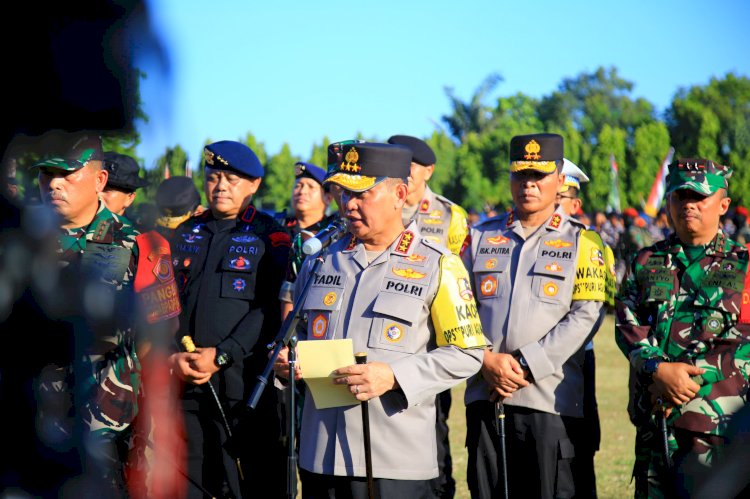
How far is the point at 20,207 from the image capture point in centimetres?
164

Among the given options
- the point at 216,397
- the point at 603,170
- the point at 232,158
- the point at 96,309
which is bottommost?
the point at 216,397

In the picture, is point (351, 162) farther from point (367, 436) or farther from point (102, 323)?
point (102, 323)

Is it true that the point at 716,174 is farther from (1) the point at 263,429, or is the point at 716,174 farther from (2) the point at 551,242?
(1) the point at 263,429

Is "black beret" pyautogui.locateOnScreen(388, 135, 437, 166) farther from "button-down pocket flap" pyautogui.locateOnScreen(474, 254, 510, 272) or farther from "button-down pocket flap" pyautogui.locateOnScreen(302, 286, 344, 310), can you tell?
"button-down pocket flap" pyautogui.locateOnScreen(302, 286, 344, 310)

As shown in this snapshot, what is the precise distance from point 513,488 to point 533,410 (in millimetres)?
433

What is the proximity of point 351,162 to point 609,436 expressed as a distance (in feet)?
19.2

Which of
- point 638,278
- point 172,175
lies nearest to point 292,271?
point 638,278

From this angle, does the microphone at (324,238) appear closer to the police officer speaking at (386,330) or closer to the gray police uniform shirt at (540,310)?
the police officer speaking at (386,330)

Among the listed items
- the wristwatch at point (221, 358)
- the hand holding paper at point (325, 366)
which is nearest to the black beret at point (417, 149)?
the wristwatch at point (221, 358)

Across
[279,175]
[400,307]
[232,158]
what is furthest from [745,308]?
[279,175]

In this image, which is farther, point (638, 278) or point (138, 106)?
point (638, 278)

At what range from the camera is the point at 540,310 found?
5.10 meters

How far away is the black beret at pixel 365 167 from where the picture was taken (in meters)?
4.02

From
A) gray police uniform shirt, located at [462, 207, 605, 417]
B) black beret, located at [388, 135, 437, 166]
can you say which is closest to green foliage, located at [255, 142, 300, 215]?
black beret, located at [388, 135, 437, 166]
